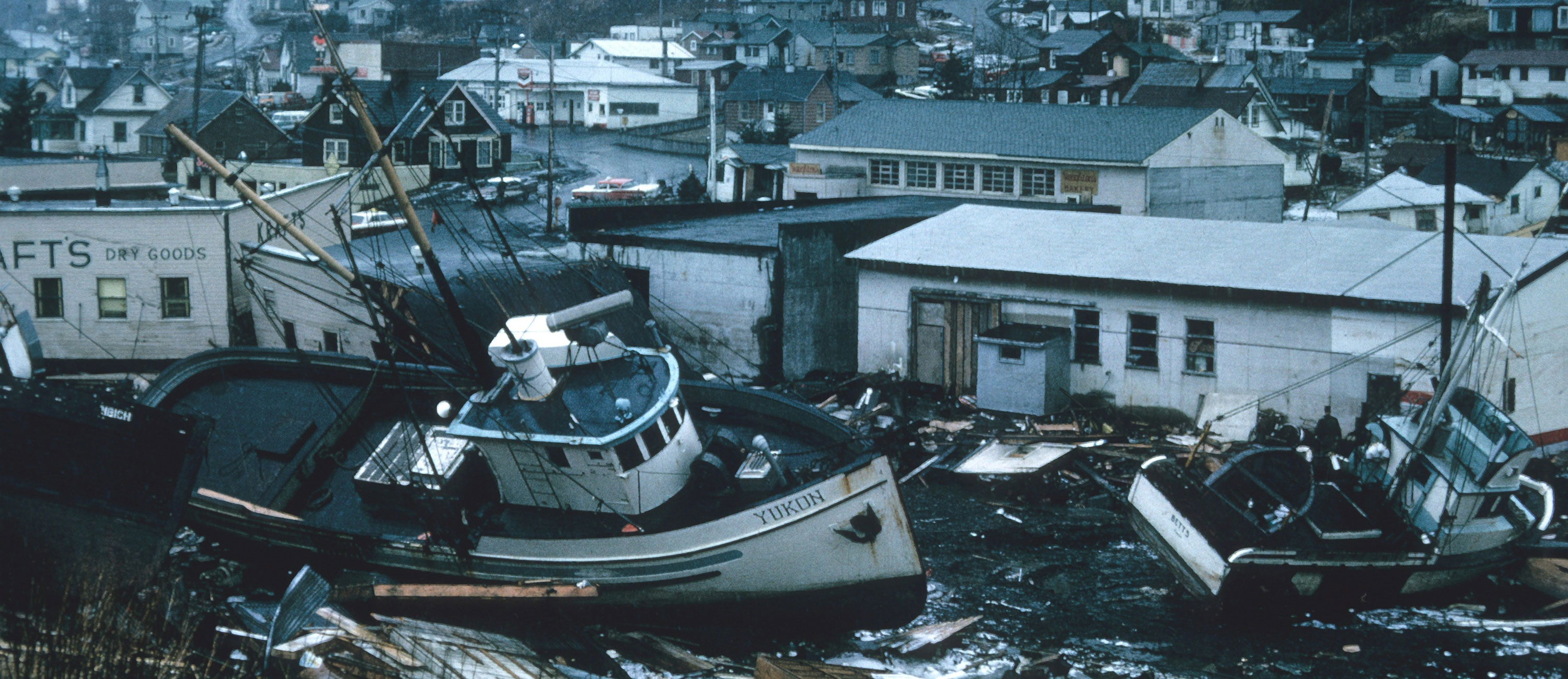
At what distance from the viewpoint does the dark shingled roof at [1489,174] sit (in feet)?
142

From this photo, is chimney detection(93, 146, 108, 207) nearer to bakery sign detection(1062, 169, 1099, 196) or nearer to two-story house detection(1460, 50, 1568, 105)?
bakery sign detection(1062, 169, 1099, 196)

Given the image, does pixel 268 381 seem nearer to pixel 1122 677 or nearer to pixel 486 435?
pixel 486 435

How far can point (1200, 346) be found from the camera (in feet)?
78.3

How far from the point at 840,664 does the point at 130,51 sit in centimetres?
12763

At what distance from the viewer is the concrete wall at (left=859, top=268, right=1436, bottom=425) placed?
2217cm

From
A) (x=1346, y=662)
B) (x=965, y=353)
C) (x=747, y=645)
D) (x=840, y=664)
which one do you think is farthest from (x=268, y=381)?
(x=1346, y=662)

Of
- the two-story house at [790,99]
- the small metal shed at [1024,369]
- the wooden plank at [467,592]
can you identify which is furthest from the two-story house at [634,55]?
the wooden plank at [467,592]

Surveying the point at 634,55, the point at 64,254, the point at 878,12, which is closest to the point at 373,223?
the point at 64,254

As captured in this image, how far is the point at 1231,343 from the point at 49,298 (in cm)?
2493

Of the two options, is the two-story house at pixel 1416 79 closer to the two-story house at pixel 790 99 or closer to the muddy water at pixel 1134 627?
the two-story house at pixel 790 99

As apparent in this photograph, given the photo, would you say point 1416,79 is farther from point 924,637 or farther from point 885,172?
point 924,637

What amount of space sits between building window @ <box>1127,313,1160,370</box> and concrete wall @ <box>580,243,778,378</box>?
7461mm

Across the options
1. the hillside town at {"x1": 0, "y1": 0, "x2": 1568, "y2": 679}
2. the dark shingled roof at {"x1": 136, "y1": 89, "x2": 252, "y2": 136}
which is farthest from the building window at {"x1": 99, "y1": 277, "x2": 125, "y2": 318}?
the dark shingled roof at {"x1": 136, "y1": 89, "x2": 252, "y2": 136}

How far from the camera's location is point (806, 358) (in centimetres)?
2848
